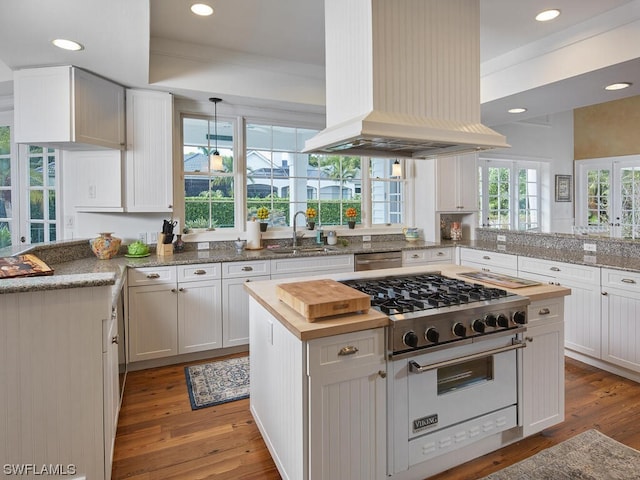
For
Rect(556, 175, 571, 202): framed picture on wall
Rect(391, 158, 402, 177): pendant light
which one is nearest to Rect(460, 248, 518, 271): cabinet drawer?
Rect(391, 158, 402, 177): pendant light

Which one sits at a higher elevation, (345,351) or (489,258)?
(489,258)

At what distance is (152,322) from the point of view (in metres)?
3.21

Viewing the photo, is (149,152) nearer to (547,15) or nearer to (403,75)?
(403,75)

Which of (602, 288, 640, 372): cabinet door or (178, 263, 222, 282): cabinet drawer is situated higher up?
(178, 263, 222, 282): cabinet drawer

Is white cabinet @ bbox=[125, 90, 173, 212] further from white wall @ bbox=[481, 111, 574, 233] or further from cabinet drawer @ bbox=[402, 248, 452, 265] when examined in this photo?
white wall @ bbox=[481, 111, 574, 233]

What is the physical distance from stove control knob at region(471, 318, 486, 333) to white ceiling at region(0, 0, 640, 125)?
2405 millimetres

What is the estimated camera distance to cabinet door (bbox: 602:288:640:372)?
2852 mm

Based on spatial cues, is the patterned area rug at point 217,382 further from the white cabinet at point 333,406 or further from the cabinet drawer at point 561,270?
the cabinet drawer at point 561,270

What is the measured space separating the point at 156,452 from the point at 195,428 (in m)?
0.28

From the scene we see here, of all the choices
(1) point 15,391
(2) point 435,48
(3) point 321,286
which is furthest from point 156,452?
(2) point 435,48

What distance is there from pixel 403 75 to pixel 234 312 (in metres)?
2.51

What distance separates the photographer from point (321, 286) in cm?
193

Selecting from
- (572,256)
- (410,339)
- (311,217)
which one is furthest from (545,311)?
(311,217)

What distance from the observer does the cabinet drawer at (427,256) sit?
4.32 meters
